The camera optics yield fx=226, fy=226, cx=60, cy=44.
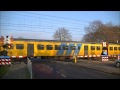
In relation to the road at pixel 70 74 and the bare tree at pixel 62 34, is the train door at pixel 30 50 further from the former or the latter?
the bare tree at pixel 62 34

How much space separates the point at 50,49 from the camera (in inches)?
1293

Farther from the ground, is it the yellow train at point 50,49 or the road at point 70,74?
the yellow train at point 50,49

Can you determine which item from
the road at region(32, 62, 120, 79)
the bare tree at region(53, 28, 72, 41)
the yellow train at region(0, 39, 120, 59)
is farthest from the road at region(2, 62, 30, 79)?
the bare tree at region(53, 28, 72, 41)

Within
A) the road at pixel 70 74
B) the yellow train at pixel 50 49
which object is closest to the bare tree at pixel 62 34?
the yellow train at pixel 50 49

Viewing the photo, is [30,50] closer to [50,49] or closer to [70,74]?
[50,49]

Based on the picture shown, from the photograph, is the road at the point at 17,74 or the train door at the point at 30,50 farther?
the train door at the point at 30,50

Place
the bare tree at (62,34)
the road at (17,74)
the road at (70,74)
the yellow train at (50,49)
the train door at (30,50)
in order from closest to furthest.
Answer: the road at (17,74) → the road at (70,74) → the yellow train at (50,49) → the train door at (30,50) → the bare tree at (62,34)

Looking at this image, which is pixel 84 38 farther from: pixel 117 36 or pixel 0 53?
pixel 0 53

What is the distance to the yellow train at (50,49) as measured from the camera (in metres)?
29.5

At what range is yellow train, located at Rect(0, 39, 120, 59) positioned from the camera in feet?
96.8

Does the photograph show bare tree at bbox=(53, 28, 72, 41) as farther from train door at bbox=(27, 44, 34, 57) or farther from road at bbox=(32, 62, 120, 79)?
road at bbox=(32, 62, 120, 79)
